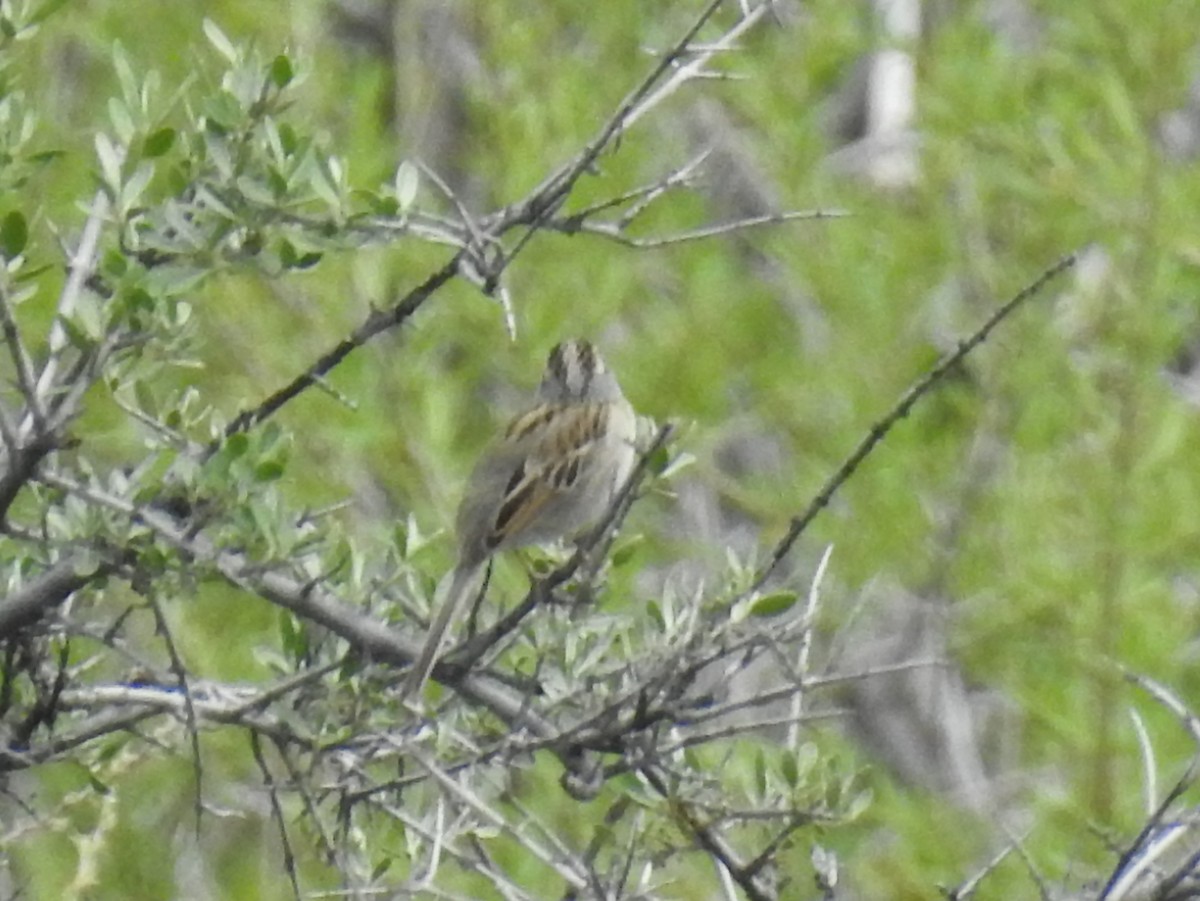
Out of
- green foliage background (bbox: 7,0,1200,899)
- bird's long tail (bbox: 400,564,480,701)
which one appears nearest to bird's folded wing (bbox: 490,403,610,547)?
green foliage background (bbox: 7,0,1200,899)

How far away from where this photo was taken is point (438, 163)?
9.25 m

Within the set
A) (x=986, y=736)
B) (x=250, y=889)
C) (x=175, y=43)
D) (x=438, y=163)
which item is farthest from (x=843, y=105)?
(x=250, y=889)

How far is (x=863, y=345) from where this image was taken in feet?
19.7

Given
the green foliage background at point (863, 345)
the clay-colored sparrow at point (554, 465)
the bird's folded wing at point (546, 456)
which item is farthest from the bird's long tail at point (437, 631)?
the green foliage background at point (863, 345)

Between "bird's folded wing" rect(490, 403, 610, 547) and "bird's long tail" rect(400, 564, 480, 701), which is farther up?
"bird's long tail" rect(400, 564, 480, 701)

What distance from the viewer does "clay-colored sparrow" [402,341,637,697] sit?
15.3ft

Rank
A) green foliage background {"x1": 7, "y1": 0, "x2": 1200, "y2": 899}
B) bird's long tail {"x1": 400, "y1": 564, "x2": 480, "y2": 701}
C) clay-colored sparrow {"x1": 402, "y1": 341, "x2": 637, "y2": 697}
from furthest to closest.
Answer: green foliage background {"x1": 7, "y1": 0, "x2": 1200, "y2": 899} → clay-colored sparrow {"x1": 402, "y1": 341, "x2": 637, "y2": 697} → bird's long tail {"x1": 400, "y1": 564, "x2": 480, "y2": 701}

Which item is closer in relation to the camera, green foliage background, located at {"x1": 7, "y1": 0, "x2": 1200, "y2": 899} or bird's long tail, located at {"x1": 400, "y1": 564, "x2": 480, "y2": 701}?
bird's long tail, located at {"x1": 400, "y1": 564, "x2": 480, "y2": 701}

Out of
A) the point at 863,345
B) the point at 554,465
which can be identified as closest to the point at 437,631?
the point at 554,465

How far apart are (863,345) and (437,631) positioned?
9.45 feet

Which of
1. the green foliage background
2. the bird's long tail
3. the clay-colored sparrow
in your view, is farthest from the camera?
the green foliage background

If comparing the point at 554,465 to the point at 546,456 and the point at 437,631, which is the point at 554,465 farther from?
the point at 437,631

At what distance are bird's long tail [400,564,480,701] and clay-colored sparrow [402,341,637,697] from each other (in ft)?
1.51

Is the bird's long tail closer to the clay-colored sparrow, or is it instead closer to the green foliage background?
the clay-colored sparrow
